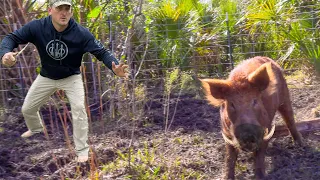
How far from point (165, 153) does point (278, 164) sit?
1.24 m

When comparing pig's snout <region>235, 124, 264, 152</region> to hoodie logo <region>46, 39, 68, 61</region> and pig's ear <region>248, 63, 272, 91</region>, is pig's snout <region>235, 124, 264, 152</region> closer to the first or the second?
pig's ear <region>248, 63, 272, 91</region>

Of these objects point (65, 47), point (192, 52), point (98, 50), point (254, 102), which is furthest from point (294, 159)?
point (192, 52)

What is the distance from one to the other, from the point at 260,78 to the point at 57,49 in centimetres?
205

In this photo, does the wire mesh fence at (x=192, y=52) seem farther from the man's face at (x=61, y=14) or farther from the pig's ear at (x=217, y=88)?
the man's face at (x=61, y=14)

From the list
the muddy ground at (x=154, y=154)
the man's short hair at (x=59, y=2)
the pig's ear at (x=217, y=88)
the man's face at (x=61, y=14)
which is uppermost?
the man's short hair at (x=59, y=2)

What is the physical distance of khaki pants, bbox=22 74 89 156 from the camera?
5242 mm

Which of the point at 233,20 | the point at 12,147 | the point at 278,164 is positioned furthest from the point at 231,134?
the point at 233,20

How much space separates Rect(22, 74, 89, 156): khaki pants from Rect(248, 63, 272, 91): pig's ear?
5.65 feet

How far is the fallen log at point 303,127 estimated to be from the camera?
6510mm

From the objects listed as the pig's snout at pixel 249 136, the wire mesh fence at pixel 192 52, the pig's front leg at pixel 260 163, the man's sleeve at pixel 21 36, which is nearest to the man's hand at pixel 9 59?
the man's sleeve at pixel 21 36

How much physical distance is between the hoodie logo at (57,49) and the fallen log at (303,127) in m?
2.79

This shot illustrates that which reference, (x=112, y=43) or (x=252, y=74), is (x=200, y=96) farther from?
(x=252, y=74)

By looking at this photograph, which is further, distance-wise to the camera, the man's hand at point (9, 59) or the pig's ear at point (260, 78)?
the pig's ear at point (260, 78)

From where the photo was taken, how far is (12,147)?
21.2ft
